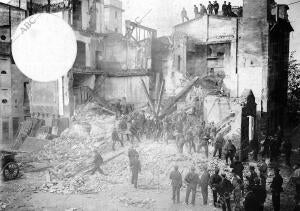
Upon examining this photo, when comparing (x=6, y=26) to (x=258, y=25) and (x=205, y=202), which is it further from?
(x=205, y=202)

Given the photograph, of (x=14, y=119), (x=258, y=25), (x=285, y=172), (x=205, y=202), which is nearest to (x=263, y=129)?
(x=285, y=172)

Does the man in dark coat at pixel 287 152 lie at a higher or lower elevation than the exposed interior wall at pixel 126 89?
lower

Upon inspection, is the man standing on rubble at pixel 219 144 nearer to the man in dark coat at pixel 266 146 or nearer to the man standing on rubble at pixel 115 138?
the man in dark coat at pixel 266 146

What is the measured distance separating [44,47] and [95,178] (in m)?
14.2

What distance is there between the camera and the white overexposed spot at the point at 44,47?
990 inches

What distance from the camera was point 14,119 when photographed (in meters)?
29.0

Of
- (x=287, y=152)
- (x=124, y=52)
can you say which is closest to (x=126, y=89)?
(x=124, y=52)

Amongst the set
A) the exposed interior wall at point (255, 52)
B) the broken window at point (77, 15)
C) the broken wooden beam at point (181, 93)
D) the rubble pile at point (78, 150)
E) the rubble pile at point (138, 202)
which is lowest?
the rubble pile at point (138, 202)

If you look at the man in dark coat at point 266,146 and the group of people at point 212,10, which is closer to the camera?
the man in dark coat at point 266,146

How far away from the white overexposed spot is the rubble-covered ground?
7.20m

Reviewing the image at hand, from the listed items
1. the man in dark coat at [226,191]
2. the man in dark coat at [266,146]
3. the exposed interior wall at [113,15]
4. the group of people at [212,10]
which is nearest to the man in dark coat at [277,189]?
the man in dark coat at [226,191]

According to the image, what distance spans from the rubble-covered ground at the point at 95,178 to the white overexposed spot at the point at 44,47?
720 centimetres

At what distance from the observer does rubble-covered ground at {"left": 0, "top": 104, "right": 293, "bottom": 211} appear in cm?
1276

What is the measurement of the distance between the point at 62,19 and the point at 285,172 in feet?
75.3
